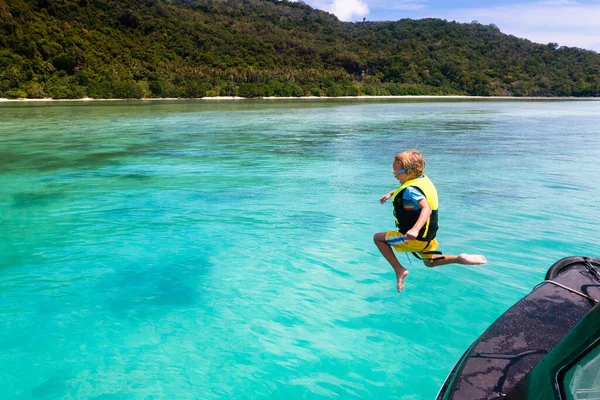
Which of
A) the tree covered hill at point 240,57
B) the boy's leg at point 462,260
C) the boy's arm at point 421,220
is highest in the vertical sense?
the tree covered hill at point 240,57

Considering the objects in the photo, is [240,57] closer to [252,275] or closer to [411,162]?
[252,275]

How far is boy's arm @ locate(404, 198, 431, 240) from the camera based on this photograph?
178 inches

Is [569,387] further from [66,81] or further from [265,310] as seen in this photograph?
[66,81]

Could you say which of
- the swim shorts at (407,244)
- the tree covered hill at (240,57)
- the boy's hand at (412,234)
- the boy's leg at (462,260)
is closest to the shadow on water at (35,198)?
the swim shorts at (407,244)

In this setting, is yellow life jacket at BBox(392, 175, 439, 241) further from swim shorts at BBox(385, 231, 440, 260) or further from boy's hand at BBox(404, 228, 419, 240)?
boy's hand at BBox(404, 228, 419, 240)

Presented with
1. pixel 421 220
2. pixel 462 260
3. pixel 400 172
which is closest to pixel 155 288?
pixel 400 172

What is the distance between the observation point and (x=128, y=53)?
108 m

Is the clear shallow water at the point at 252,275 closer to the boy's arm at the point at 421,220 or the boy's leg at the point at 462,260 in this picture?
the boy's leg at the point at 462,260

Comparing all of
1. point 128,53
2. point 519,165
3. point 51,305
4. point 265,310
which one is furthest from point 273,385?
point 128,53

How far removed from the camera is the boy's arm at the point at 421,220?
4.52 m

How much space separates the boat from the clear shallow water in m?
1.78

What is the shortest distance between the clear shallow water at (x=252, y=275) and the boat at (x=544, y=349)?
5.85ft

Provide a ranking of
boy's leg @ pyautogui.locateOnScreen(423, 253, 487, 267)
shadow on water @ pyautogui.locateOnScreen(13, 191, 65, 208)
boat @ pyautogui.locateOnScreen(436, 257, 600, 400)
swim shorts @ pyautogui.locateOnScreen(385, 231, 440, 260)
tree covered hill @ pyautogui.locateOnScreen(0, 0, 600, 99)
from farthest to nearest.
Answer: tree covered hill @ pyautogui.locateOnScreen(0, 0, 600, 99) < shadow on water @ pyautogui.locateOnScreen(13, 191, 65, 208) < swim shorts @ pyautogui.locateOnScreen(385, 231, 440, 260) < boy's leg @ pyautogui.locateOnScreen(423, 253, 487, 267) < boat @ pyautogui.locateOnScreen(436, 257, 600, 400)

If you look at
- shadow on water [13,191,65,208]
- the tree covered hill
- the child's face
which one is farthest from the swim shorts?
the tree covered hill
